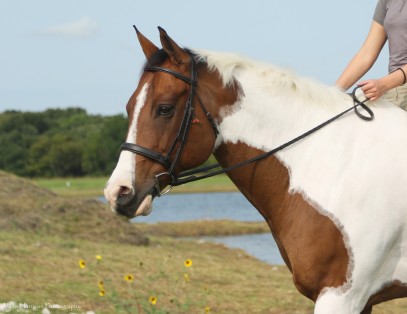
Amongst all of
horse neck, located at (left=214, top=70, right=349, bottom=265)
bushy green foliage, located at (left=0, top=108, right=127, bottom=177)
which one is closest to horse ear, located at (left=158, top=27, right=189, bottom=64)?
horse neck, located at (left=214, top=70, right=349, bottom=265)

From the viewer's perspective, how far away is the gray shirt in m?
4.32

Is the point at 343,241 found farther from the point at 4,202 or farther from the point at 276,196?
the point at 4,202

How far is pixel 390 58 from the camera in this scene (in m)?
4.46

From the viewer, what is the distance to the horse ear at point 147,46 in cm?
395

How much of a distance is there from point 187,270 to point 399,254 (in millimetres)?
7293

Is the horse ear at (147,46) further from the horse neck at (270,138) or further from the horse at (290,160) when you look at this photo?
the horse neck at (270,138)

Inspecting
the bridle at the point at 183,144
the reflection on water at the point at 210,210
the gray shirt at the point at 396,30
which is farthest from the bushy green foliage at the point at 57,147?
the bridle at the point at 183,144

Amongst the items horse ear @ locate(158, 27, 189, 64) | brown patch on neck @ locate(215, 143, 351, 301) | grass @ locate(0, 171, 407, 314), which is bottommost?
grass @ locate(0, 171, 407, 314)

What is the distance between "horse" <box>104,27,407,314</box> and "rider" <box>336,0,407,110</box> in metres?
0.17

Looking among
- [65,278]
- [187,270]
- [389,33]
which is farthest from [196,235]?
[389,33]

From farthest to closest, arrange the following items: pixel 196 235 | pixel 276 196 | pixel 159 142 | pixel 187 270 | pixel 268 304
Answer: pixel 196 235 → pixel 187 270 → pixel 268 304 → pixel 276 196 → pixel 159 142

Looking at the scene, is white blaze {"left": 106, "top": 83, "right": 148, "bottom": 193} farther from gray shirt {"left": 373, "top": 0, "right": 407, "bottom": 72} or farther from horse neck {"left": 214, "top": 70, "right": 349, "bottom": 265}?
gray shirt {"left": 373, "top": 0, "right": 407, "bottom": 72}

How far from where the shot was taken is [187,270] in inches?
433

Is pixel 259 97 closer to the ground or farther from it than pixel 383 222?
farther from it
